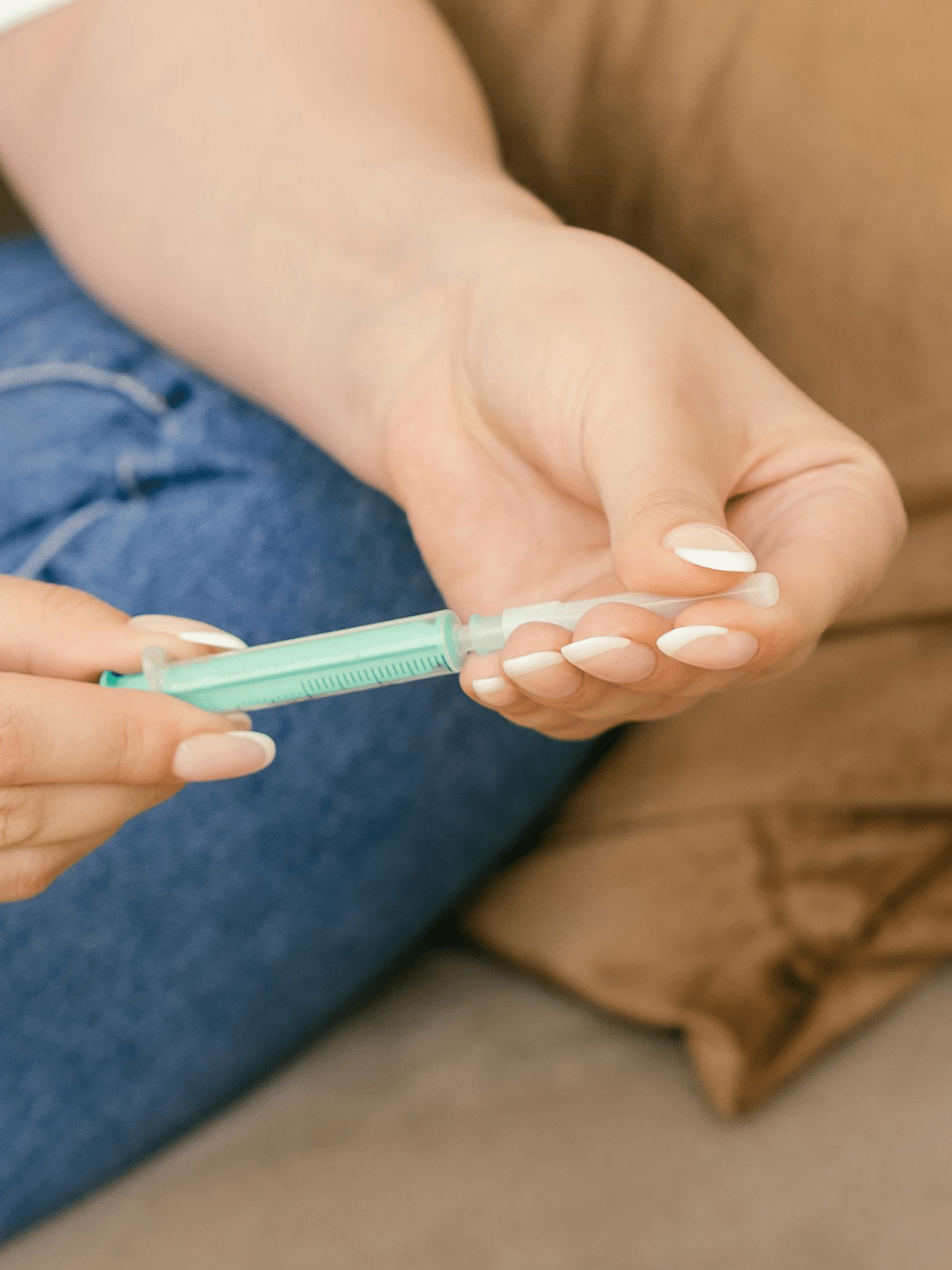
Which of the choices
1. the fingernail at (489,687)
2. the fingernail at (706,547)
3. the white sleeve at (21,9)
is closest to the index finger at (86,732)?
the fingernail at (489,687)

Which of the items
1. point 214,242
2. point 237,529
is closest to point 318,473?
point 237,529

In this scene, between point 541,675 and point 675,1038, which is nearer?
point 541,675

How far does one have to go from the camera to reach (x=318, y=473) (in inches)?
26.9

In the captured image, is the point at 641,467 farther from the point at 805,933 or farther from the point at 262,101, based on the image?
the point at 262,101

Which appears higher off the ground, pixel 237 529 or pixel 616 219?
pixel 616 219

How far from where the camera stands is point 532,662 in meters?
0.44

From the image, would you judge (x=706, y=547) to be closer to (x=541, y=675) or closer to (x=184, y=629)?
(x=541, y=675)

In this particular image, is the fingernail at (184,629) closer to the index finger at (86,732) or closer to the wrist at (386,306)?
the index finger at (86,732)

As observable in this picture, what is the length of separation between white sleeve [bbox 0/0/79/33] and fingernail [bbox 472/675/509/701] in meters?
0.67

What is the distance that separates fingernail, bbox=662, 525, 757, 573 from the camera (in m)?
0.39

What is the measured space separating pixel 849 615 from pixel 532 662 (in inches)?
11.8

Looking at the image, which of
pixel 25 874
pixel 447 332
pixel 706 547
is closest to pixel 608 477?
pixel 706 547

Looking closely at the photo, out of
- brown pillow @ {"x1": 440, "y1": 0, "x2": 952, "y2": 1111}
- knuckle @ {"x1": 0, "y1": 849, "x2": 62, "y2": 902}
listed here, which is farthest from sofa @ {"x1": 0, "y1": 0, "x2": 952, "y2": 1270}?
knuckle @ {"x1": 0, "y1": 849, "x2": 62, "y2": 902}

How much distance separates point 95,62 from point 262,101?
164 millimetres
